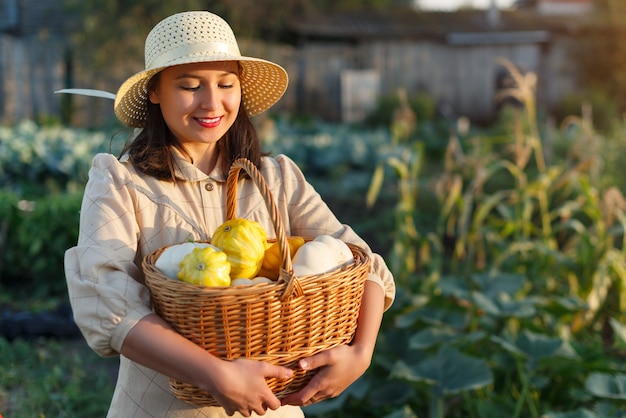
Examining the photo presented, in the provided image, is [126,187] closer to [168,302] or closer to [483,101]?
[168,302]

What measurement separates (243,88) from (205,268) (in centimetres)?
63

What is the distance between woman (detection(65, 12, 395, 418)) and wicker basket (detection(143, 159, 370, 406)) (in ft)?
0.08

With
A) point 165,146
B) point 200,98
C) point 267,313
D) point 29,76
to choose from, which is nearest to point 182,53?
point 200,98

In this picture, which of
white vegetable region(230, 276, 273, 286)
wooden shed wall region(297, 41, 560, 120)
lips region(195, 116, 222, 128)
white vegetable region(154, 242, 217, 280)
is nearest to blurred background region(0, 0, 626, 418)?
lips region(195, 116, 222, 128)

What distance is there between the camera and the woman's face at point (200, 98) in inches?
61.6

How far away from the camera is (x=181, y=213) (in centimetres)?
164

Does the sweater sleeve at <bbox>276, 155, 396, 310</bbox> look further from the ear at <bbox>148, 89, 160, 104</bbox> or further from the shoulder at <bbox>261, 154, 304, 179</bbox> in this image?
the ear at <bbox>148, 89, 160, 104</bbox>

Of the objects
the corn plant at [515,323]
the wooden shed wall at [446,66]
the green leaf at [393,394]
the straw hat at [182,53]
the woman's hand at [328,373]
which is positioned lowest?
the wooden shed wall at [446,66]

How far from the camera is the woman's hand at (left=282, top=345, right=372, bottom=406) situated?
1443mm

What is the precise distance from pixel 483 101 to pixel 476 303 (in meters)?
13.4

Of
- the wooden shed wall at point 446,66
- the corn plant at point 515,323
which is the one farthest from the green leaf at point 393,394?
the wooden shed wall at point 446,66

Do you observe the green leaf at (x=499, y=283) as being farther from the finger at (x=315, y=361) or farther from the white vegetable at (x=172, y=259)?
the white vegetable at (x=172, y=259)

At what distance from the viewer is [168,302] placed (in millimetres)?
1360

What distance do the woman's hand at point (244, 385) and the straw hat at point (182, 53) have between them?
1.90 feet
